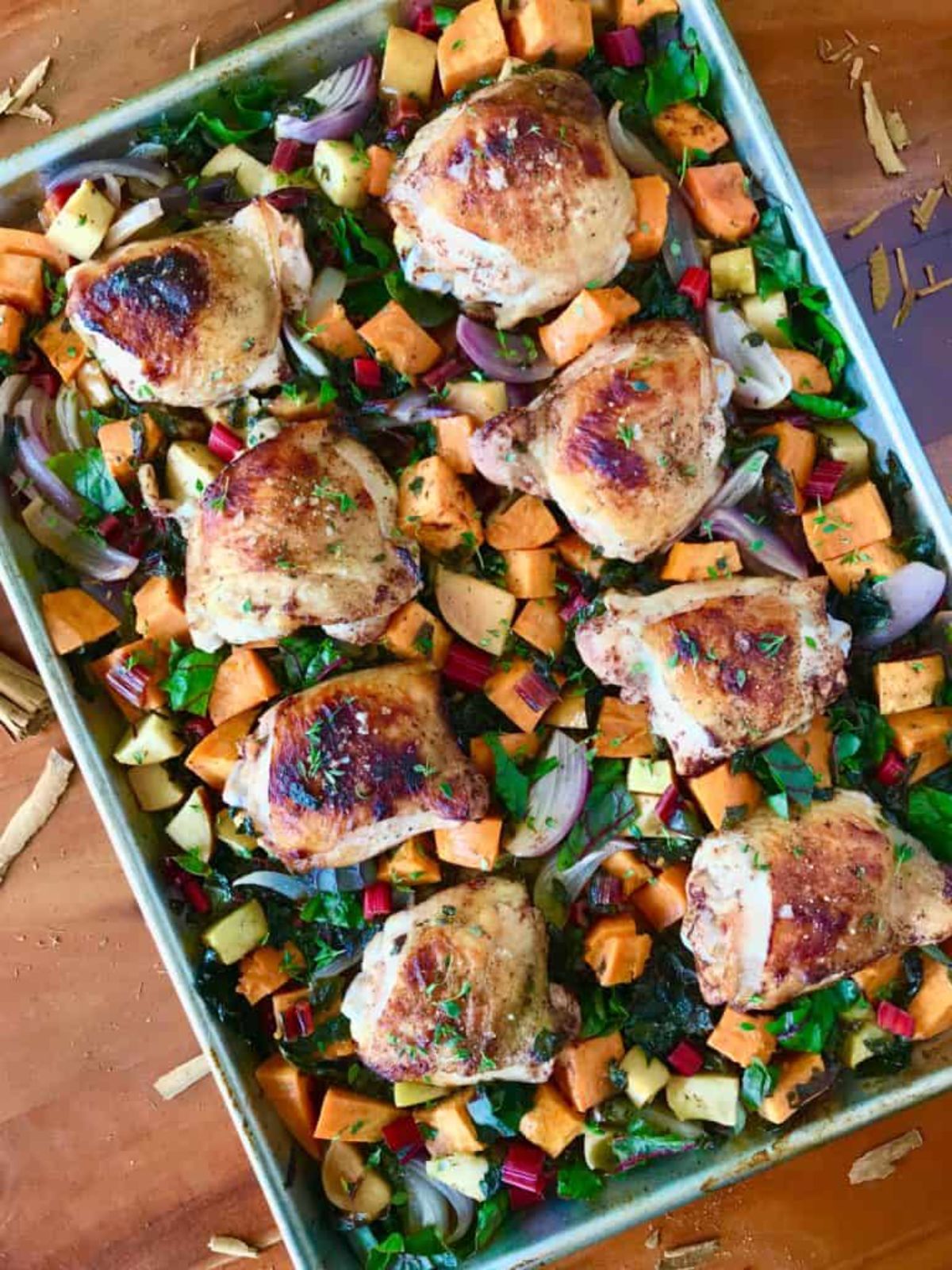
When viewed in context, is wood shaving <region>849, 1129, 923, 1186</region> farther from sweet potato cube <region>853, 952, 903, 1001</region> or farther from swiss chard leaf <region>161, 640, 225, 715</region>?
swiss chard leaf <region>161, 640, 225, 715</region>

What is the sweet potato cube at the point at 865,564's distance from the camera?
2.77 m

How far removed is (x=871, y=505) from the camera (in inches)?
107

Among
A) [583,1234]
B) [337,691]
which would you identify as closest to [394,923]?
[337,691]

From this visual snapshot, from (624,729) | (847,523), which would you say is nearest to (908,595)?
(847,523)

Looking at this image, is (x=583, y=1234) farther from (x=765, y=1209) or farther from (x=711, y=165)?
(x=711, y=165)

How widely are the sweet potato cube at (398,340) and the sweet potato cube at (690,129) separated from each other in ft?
2.72

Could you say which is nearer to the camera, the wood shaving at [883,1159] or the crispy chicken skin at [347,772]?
the crispy chicken skin at [347,772]

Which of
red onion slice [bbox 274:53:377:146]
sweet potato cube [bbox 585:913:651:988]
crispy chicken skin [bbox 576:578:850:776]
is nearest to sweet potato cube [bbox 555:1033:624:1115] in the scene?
sweet potato cube [bbox 585:913:651:988]

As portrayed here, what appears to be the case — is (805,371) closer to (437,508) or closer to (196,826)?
(437,508)

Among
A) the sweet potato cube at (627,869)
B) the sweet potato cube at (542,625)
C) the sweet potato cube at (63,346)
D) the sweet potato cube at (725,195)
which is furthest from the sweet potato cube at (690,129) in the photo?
the sweet potato cube at (627,869)

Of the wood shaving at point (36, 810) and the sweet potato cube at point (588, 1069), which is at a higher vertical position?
the wood shaving at point (36, 810)

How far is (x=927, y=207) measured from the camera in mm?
3094

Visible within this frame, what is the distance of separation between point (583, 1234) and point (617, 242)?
2458 mm

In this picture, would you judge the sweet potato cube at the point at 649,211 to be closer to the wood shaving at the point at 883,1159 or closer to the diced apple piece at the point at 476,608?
the diced apple piece at the point at 476,608
